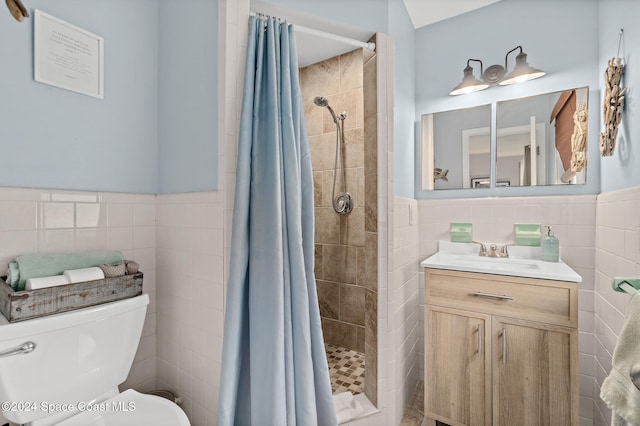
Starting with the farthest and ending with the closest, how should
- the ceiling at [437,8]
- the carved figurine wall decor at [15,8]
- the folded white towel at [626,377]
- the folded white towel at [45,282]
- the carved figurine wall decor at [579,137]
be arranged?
the ceiling at [437,8] → the carved figurine wall decor at [579,137] → the folded white towel at [45,282] → the carved figurine wall decor at [15,8] → the folded white towel at [626,377]

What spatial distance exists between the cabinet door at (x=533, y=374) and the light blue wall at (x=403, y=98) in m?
0.90

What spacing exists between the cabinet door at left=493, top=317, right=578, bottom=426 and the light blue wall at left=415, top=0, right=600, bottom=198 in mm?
813

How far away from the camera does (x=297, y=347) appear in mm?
1163

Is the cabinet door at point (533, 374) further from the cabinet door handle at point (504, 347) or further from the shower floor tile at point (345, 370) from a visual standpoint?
the shower floor tile at point (345, 370)

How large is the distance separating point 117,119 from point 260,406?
1378 mm

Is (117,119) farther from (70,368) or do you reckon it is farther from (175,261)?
(70,368)

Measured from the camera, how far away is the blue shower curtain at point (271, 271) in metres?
1.11

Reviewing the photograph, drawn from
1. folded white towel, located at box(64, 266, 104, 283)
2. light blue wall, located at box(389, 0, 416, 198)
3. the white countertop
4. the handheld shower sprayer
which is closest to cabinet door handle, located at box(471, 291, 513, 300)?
the white countertop

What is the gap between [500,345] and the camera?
143 cm

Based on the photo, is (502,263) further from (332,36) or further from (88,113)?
(88,113)

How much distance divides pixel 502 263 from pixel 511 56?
1.26 m

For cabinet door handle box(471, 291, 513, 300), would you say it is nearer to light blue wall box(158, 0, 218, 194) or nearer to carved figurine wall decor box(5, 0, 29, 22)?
light blue wall box(158, 0, 218, 194)

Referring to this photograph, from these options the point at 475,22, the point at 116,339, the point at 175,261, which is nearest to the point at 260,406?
the point at 116,339

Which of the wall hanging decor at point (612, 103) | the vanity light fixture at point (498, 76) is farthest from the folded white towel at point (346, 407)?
the vanity light fixture at point (498, 76)
